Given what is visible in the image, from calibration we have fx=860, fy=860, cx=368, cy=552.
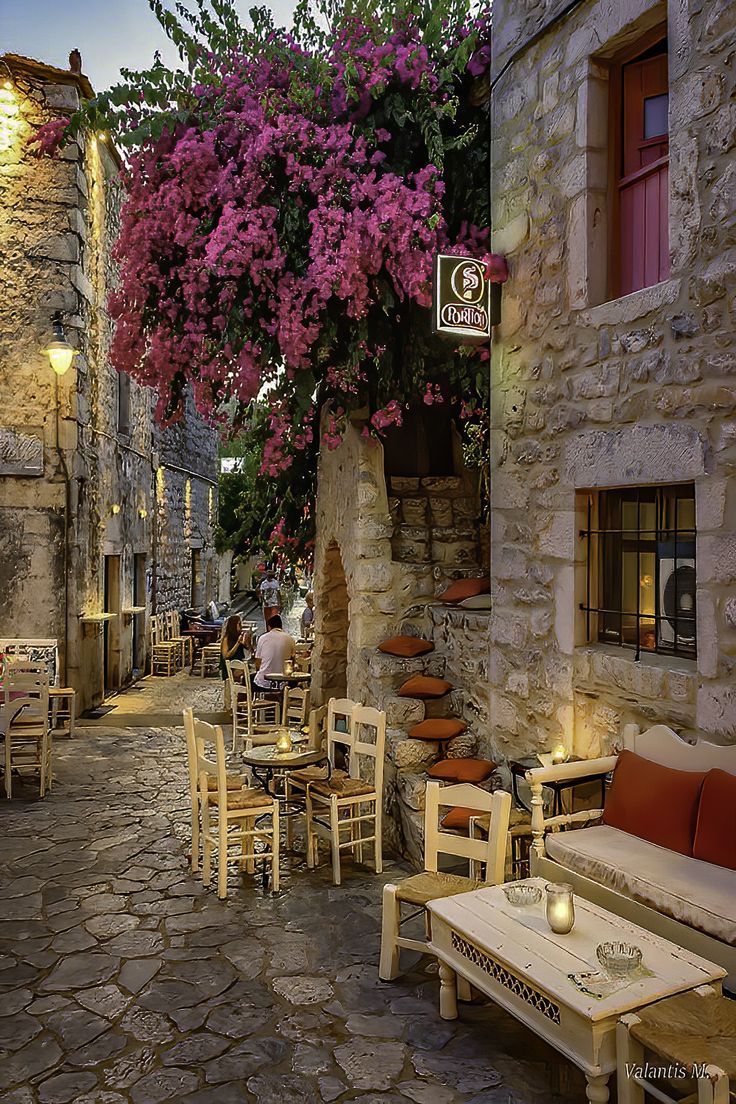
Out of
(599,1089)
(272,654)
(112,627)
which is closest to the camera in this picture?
(599,1089)

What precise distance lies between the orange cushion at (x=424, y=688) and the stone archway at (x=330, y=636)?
2550mm

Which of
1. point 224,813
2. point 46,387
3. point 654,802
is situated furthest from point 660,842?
point 46,387

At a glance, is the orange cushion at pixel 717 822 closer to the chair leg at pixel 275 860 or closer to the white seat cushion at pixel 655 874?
the white seat cushion at pixel 655 874

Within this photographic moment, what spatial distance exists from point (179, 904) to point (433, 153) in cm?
495

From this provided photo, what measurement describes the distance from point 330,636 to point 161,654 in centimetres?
599

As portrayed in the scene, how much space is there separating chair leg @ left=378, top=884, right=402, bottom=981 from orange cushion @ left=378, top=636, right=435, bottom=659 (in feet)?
8.38

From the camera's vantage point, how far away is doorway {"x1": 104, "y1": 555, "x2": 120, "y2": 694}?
39.1 ft

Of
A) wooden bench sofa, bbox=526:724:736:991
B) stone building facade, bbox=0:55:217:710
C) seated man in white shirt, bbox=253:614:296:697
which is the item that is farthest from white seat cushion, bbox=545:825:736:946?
stone building facade, bbox=0:55:217:710

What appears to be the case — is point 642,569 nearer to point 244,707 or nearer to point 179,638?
point 244,707

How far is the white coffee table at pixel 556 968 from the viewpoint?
2654 mm

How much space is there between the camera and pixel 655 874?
3451mm

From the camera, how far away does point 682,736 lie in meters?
3.98

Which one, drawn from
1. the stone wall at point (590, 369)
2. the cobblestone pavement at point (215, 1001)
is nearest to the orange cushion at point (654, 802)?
the stone wall at point (590, 369)

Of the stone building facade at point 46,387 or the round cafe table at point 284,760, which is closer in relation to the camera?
the round cafe table at point 284,760
